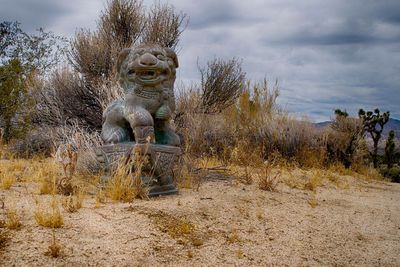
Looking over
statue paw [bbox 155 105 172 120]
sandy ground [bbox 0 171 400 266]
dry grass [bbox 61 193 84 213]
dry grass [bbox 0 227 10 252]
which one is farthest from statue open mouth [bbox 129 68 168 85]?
dry grass [bbox 0 227 10 252]

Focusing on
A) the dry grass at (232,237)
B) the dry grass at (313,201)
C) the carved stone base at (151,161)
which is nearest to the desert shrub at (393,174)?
the dry grass at (313,201)

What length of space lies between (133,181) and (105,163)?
0.73 m

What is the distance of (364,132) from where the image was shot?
12555mm

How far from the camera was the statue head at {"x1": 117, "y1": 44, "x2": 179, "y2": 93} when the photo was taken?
5879 mm

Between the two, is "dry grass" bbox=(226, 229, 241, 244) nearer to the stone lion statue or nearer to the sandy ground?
the sandy ground

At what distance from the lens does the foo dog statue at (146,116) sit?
5.52m

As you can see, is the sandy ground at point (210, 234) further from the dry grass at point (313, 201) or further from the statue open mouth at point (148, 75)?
the statue open mouth at point (148, 75)

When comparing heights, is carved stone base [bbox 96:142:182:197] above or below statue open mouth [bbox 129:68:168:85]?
below

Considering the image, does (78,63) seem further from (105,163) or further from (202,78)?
(105,163)

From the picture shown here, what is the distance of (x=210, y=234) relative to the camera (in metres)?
4.07

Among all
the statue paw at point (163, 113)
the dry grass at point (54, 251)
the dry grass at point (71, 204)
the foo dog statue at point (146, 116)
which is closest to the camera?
the dry grass at point (54, 251)

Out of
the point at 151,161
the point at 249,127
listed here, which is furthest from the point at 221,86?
the point at 151,161

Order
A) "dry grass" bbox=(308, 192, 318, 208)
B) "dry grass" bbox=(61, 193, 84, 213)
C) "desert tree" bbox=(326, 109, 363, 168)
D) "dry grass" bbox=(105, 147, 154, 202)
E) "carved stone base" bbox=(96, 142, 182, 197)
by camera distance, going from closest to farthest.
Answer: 1. "dry grass" bbox=(61, 193, 84, 213)
2. "dry grass" bbox=(105, 147, 154, 202)
3. "carved stone base" bbox=(96, 142, 182, 197)
4. "dry grass" bbox=(308, 192, 318, 208)
5. "desert tree" bbox=(326, 109, 363, 168)

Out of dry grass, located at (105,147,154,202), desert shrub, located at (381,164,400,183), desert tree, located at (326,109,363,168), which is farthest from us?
desert tree, located at (326,109,363,168)
